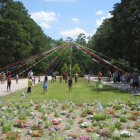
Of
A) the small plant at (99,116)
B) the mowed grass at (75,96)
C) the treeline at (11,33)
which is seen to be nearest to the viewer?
the small plant at (99,116)

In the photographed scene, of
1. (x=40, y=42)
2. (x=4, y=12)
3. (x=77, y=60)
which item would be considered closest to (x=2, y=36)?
(x=4, y=12)

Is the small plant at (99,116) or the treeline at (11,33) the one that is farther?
the treeline at (11,33)

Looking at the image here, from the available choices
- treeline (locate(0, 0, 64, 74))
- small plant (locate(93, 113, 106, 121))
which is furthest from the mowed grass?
treeline (locate(0, 0, 64, 74))

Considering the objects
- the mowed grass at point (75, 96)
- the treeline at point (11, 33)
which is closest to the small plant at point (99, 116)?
the mowed grass at point (75, 96)

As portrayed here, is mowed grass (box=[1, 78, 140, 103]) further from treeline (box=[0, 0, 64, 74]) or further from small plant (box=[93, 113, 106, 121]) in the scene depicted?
treeline (box=[0, 0, 64, 74])

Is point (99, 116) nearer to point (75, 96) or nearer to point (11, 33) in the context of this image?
point (75, 96)

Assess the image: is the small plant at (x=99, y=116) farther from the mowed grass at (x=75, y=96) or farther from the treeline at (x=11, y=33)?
the treeline at (x=11, y=33)

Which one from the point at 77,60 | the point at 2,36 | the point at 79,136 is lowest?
the point at 79,136

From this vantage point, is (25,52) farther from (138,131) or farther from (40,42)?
(138,131)

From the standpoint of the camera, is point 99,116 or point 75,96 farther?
point 75,96

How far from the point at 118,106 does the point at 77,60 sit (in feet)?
145

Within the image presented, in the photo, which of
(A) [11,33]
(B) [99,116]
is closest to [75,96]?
(B) [99,116]

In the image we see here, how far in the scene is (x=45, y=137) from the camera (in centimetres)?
595

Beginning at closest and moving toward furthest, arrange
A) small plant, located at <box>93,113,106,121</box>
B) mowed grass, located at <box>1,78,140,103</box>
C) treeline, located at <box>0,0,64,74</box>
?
small plant, located at <box>93,113,106,121</box> < mowed grass, located at <box>1,78,140,103</box> < treeline, located at <box>0,0,64,74</box>
